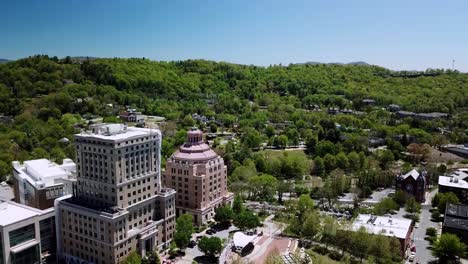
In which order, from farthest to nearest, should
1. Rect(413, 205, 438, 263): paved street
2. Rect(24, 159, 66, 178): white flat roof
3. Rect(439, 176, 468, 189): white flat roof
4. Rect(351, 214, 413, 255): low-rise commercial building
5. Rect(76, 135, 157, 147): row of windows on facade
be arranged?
1. Rect(439, 176, 468, 189): white flat roof
2. Rect(24, 159, 66, 178): white flat roof
3. Rect(413, 205, 438, 263): paved street
4. Rect(351, 214, 413, 255): low-rise commercial building
5. Rect(76, 135, 157, 147): row of windows on facade

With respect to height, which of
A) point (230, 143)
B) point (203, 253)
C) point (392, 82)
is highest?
point (392, 82)

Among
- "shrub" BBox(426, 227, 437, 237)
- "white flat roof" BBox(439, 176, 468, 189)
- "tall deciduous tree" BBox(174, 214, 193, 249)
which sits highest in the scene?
"white flat roof" BBox(439, 176, 468, 189)

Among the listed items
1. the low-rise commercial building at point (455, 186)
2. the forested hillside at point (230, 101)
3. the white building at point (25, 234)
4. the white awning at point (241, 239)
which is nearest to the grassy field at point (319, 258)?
the white awning at point (241, 239)

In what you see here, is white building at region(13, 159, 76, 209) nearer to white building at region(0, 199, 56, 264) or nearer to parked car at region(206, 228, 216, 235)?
white building at region(0, 199, 56, 264)

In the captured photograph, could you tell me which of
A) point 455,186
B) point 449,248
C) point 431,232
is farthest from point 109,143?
point 455,186

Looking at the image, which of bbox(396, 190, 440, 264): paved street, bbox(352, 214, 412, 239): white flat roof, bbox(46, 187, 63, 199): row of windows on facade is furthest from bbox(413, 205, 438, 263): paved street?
bbox(46, 187, 63, 199): row of windows on facade

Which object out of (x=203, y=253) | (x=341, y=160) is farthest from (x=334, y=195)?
(x=203, y=253)

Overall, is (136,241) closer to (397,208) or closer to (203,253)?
(203,253)

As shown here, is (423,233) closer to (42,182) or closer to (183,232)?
(183,232)
